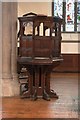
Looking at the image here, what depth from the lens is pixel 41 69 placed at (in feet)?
17.2

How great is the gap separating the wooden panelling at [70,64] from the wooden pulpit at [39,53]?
14.3ft

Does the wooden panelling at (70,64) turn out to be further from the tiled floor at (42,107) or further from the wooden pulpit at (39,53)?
the wooden pulpit at (39,53)

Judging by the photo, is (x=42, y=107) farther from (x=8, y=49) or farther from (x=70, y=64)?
(x=70, y=64)

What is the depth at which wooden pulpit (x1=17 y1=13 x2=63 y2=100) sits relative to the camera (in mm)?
5066

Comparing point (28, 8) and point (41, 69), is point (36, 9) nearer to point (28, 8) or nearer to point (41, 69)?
point (28, 8)

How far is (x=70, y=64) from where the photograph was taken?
9711 millimetres

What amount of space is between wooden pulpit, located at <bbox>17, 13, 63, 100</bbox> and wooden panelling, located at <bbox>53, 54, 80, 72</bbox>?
4.37 m

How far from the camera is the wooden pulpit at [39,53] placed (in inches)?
199

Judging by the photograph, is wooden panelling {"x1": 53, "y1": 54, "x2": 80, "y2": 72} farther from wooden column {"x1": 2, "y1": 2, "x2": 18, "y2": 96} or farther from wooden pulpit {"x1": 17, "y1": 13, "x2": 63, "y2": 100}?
wooden pulpit {"x1": 17, "y1": 13, "x2": 63, "y2": 100}

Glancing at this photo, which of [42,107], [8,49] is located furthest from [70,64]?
[42,107]

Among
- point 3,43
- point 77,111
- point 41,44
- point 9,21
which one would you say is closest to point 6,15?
point 9,21

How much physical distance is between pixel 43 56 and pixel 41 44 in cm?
20

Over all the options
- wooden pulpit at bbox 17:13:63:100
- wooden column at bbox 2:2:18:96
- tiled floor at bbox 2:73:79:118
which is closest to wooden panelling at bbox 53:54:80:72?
tiled floor at bbox 2:73:79:118

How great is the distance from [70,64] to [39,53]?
4.64 meters
